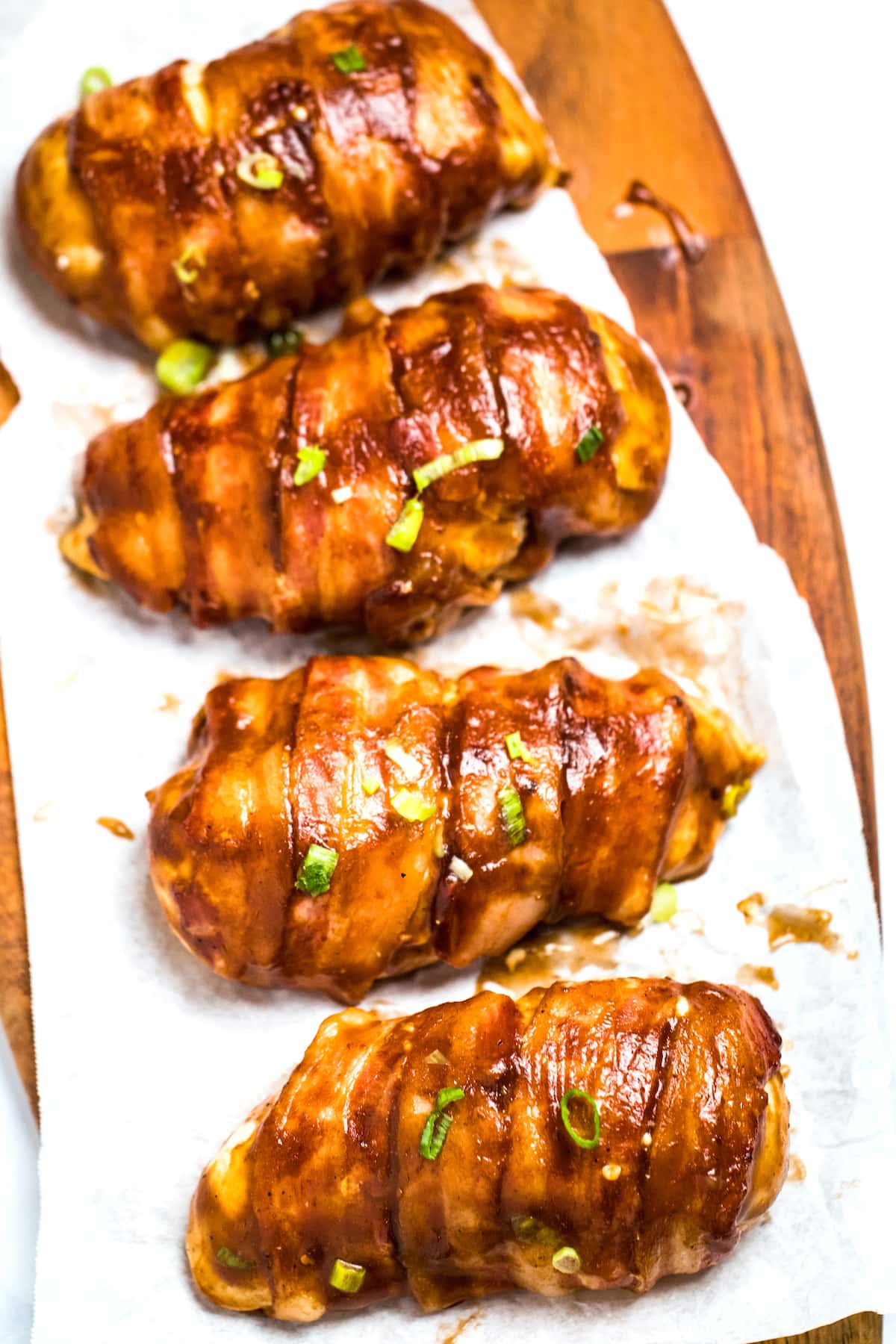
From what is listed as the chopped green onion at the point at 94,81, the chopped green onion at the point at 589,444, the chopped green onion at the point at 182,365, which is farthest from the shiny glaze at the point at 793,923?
the chopped green onion at the point at 94,81

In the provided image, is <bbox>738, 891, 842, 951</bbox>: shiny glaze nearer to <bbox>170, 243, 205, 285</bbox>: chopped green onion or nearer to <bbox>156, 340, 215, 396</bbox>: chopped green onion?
<bbox>156, 340, 215, 396</bbox>: chopped green onion

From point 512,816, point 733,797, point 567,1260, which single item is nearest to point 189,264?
point 512,816

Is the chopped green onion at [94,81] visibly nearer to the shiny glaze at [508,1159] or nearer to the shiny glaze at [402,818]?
the shiny glaze at [402,818]

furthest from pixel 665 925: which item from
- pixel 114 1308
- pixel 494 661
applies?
pixel 114 1308

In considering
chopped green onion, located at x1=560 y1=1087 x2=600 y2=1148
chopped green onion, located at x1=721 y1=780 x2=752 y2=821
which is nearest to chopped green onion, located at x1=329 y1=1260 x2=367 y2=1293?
chopped green onion, located at x1=560 y1=1087 x2=600 y2=1148

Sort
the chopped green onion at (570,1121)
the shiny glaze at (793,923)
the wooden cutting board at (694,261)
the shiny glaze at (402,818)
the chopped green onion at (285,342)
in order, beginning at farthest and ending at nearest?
the chopped green onion at (285,342)
the wooden cutting board at (694,261)
the shiny glaze at (793,923)
the shiny glaze at (402,818)
the chopped green onion at (570,1121)

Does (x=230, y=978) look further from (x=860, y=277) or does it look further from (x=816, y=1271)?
(x=860, y=277)

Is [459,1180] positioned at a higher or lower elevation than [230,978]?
lower
